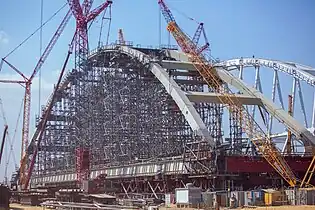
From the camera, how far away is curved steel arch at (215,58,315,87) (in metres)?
82.1

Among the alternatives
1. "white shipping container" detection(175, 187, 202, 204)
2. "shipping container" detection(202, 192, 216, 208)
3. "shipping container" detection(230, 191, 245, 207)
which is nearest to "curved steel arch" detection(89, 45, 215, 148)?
"shipping container" detection(202, 192, 216, 208)

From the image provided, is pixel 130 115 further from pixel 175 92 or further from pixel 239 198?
pixel 239 198

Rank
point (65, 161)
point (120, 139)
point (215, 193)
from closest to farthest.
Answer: point (215, 193)
point (120, 139)
point (65, 161)

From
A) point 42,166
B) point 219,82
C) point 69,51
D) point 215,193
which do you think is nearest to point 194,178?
point 215,193

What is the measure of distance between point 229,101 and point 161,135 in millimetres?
14470

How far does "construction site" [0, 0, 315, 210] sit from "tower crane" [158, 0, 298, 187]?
0.16m

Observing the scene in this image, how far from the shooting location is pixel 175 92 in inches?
3056

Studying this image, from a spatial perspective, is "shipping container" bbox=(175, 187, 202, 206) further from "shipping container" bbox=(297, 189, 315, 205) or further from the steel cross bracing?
the steel cross bracing

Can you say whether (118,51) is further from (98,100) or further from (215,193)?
(215,193)

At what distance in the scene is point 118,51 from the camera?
97125 millimetres

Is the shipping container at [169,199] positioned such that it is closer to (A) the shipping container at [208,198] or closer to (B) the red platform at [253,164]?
(A) the shipping container at [208,198]

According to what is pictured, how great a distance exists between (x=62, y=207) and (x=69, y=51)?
5312 centimetres

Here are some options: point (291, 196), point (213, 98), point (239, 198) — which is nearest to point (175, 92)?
point (213, 98)

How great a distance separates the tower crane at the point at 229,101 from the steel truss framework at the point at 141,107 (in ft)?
4.46
